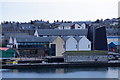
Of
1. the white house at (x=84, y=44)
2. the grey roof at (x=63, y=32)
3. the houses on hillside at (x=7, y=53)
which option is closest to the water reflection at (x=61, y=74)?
the houses on hillside at (x=7, y=53)

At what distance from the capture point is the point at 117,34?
14.9 meters

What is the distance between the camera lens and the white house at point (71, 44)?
35.3 ft

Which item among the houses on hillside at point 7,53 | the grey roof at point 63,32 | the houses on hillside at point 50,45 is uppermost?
the grey roof at point 63,32

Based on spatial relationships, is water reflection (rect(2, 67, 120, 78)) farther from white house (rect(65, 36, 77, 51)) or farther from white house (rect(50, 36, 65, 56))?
white house (rect(65, 36, 77, 51))

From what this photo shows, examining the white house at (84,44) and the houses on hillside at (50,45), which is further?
the white house at (84,44)

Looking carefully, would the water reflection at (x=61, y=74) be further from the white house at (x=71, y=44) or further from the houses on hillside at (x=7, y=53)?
the white house at (x=71, y=44)

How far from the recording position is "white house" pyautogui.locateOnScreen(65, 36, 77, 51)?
1077 centimetres

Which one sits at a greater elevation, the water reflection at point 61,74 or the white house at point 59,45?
the white house at point 59,45

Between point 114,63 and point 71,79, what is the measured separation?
3166mm

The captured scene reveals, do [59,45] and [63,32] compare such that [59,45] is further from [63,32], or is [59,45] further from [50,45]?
[63,32]

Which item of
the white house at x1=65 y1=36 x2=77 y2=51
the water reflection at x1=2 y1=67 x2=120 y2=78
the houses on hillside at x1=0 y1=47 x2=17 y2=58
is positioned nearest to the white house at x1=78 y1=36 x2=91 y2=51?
the white house at x1=65 y1=36 x2=77 y2=51

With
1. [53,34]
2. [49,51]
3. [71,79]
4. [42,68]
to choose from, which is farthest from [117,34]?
[71,79]

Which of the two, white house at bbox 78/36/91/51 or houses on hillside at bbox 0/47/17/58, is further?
white house at bbox 78/36/91/51

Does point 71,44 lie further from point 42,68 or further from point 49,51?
point 42,68
